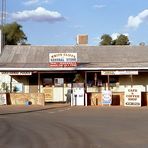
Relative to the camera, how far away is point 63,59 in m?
38.9

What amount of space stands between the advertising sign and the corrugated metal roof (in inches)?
126

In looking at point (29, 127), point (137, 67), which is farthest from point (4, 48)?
point (29, 127)

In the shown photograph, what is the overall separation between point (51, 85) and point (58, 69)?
11.5 feet

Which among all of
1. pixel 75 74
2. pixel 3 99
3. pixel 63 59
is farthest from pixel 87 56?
pixel 3 99

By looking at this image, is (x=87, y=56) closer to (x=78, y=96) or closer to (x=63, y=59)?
(x=63, y=59)

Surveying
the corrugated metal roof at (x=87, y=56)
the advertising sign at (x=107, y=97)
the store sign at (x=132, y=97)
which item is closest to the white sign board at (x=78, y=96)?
the advertising sign at (x=107, y=97)

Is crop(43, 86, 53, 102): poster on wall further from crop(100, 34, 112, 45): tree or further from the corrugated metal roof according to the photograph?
crop(100, 34, 112, 45): tree

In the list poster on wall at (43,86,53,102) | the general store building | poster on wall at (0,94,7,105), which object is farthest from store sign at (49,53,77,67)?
poster on wall at (0,94,7,105)

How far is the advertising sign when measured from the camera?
3706cm

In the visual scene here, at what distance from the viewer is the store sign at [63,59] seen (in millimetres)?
38812

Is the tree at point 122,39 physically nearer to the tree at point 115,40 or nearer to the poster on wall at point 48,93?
the tree at point 115,40

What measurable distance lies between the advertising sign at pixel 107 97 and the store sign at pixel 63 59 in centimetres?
348

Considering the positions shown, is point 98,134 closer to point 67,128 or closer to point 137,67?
point 67,128

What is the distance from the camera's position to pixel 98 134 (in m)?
17.7
